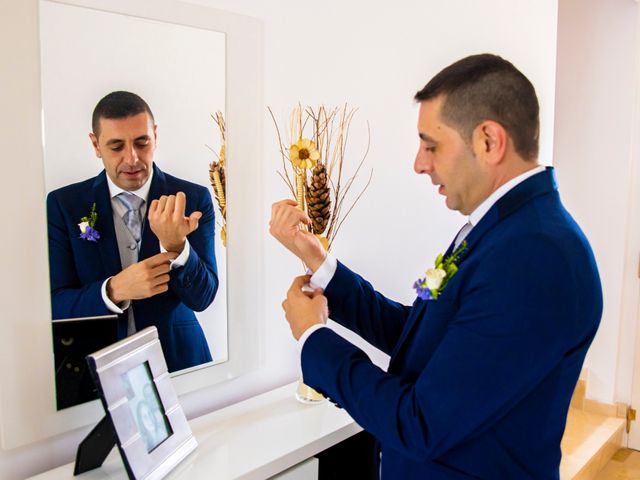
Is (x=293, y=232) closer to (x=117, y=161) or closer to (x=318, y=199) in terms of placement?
(x=318, y=199)

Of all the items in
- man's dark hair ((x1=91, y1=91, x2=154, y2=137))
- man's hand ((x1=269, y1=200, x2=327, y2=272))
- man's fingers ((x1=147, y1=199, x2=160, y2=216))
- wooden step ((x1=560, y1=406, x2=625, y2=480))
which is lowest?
wooden step ((x1=560, y1=406, x2=625, y2=480))

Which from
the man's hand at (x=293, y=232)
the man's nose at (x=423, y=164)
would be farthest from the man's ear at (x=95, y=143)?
the man's nose at (x=423, y=164)

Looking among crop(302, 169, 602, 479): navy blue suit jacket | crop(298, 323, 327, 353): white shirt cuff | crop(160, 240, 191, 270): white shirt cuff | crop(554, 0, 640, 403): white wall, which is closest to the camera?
crop(302, 169, 602, 479): navy blue suit jacket

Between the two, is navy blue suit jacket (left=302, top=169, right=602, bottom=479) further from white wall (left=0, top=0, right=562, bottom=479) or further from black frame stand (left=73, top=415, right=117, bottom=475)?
white wall (left=0, top=0, right=562, bottom=479)

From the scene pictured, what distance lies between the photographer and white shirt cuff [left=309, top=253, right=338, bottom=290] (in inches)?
60.4

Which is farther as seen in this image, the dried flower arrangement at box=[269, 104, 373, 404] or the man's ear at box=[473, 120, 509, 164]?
the dried flower arrangement at box=[269, 104, 373, 404]

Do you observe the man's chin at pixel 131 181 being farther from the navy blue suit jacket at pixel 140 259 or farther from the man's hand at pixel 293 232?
the man's hand at pixel 293 232

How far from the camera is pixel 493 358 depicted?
3.35ft

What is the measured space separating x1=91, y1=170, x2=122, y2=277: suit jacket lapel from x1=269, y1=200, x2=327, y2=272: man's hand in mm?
409

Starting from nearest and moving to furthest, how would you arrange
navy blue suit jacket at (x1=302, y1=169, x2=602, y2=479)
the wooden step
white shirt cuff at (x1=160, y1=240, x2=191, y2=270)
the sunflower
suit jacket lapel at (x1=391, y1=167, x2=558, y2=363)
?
navy blue suit jacket at (x1=302, y1=169, x2=602, y2=479), suit jacket lapel at (x1=391, y1=167, x2=558, y2=363), white shirt cuff at (x1=160, y1=240, x2=191, y2=270), the sunflower, the wooden step

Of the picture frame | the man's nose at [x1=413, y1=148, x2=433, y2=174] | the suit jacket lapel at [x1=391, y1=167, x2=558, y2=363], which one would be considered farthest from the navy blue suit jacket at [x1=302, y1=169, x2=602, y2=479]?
the picture frame

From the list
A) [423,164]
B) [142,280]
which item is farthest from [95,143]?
[423,164]

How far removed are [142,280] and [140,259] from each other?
2.2 inches

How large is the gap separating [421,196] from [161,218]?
1302 mm
